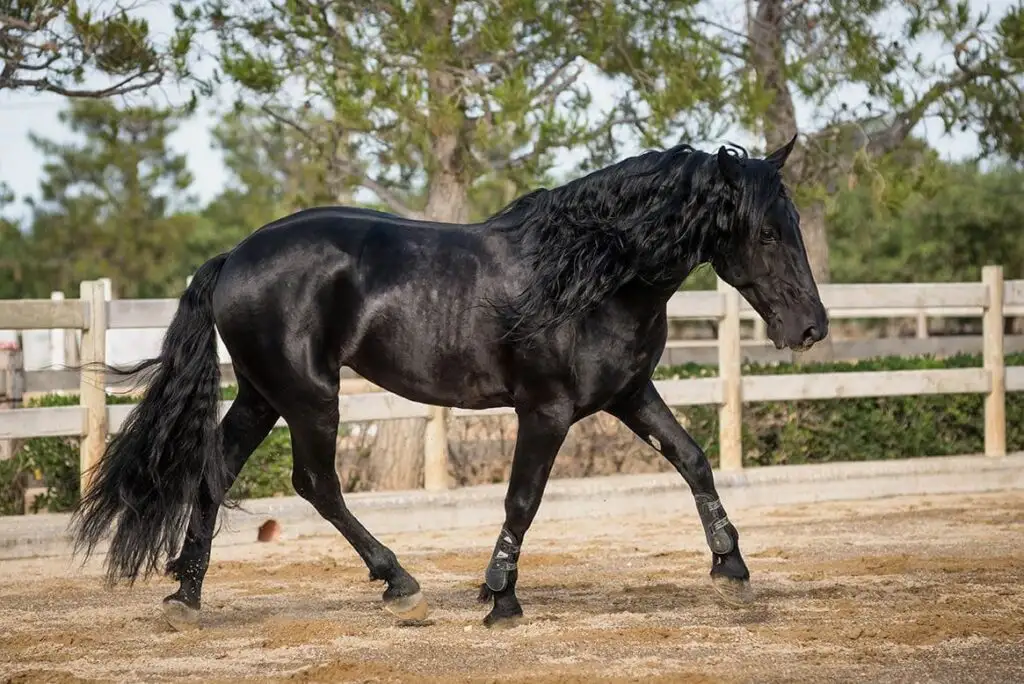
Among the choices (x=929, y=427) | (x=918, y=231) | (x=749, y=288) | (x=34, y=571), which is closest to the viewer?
(x=749, y=288)

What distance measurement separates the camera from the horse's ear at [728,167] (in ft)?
15.7

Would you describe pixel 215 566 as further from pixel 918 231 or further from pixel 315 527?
pixel 918 231

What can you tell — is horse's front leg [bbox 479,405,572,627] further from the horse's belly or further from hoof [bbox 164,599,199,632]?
hoof [bbox 164,599,199,632]

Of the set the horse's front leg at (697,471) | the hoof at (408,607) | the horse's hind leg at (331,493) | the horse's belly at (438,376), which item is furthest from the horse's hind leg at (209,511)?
the horse's front leg at (697,471)

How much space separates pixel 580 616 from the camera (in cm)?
511

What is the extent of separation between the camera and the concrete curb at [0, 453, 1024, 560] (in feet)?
24.3

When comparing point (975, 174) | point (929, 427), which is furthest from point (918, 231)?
point (929, 427)

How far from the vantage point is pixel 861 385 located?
9.32 m

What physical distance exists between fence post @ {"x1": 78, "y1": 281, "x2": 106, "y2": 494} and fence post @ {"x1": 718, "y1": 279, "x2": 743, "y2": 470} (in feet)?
13.5

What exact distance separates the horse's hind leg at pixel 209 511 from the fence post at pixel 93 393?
208 cm

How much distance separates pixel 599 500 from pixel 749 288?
12.3 ft

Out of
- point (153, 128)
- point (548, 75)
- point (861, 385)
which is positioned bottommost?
point (861, 385)

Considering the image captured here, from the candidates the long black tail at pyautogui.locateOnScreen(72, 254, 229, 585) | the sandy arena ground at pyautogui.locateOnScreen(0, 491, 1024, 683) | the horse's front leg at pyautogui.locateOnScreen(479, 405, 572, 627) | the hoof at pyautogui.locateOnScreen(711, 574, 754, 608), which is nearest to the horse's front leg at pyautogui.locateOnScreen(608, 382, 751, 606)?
the hoof at pyautogui.locateOnScreen(711, 574, 754, 608)

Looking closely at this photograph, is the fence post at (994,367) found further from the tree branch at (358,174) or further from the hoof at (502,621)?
the hoof at (502,621)
